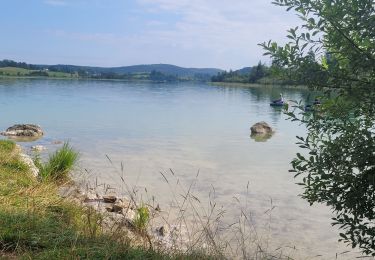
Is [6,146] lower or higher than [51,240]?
lower

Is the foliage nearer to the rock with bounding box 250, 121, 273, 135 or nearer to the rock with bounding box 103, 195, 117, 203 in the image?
the rock with bounding box 103, 195, 117, 203

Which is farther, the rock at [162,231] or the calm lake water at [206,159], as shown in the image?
the calm lake water at [206,159]

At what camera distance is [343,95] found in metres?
3.93

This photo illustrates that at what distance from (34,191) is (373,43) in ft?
23.0

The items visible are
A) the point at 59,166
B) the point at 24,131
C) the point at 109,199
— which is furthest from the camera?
the point at 24,131

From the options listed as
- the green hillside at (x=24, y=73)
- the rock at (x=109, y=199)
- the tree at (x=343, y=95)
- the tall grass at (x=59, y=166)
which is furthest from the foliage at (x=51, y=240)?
the green hillside at (x=24, y=73)

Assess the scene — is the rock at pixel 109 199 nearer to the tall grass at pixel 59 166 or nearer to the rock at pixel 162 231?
the tall grass at pixel 59 166

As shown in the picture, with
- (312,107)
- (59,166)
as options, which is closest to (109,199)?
(59,166)

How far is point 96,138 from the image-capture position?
2828cm

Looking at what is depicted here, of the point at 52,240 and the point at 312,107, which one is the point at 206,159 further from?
the point at 312,107

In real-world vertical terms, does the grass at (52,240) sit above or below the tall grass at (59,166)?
above

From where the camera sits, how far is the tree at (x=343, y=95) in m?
3.72

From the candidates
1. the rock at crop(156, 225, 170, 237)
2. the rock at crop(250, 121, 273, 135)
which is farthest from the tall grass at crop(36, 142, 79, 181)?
the rock at crop(250, 121, 273, 135)

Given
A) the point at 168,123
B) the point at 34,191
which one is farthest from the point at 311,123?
the point at 168,123
